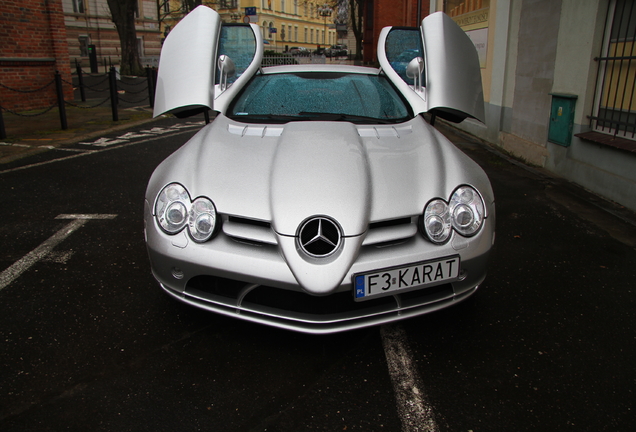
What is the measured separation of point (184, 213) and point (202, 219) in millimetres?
120

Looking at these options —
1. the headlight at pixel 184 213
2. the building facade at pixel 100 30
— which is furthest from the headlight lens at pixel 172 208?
the building facade at pixel 100 30

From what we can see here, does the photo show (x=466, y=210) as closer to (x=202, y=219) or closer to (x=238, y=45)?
(x=202, y=219)

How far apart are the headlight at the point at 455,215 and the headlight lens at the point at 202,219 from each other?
105cm

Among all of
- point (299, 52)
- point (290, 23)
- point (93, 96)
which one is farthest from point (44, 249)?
point (290, 23)

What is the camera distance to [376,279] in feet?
7.64

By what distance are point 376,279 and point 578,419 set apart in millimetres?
1019

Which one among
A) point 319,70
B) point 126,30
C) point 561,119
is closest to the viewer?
point 319,70

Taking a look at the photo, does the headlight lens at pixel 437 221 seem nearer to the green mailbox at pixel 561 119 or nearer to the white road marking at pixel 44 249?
the white road marking at pixel 44 249

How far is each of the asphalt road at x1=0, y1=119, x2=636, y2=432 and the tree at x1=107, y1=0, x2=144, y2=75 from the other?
24.5 m

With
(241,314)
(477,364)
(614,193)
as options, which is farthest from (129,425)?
(614,193)

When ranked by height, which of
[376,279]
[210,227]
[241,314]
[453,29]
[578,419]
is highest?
[453,29]

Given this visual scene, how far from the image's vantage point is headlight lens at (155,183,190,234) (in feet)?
8.35

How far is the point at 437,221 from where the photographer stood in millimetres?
2488

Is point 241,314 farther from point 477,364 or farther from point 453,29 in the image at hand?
point 453,29
